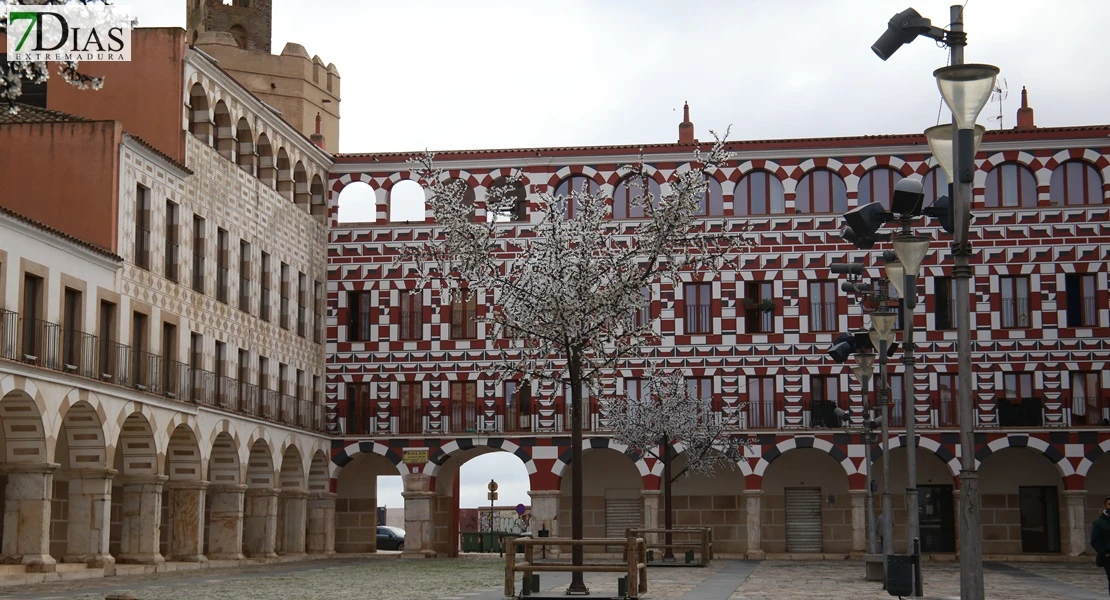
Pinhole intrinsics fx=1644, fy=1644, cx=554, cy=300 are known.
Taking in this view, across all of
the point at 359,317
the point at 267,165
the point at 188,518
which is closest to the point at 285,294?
the point at 267,165

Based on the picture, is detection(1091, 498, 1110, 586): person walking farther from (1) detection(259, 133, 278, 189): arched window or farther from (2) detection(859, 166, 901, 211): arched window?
(2) detection(859, 166, 901, 211): arched window

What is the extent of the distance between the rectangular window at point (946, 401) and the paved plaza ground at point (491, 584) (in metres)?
9.92

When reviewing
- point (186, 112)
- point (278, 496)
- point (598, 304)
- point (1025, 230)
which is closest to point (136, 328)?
point (186, 112)

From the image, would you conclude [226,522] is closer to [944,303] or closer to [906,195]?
[944,303]

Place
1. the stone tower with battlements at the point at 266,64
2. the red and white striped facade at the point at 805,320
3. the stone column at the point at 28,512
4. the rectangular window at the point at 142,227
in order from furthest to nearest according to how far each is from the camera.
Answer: the stone tower with battlements at the point at 266,64, the red and white striped facade at the point at 805,320, the rectangular window at the point at 142,227, the stone column at the point at 28,512

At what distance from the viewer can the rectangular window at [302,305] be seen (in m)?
48.8

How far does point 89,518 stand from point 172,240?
26.7 ft

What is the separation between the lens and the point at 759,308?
50.4 metres

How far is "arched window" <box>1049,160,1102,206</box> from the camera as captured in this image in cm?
4984

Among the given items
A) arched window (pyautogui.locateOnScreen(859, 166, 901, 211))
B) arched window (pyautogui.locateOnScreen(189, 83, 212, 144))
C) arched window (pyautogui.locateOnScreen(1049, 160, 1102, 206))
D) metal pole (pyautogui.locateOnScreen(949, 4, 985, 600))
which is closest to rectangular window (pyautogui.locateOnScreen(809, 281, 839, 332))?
arched window (pyautogui.locateOnScreen(859, 166, 901, 211))

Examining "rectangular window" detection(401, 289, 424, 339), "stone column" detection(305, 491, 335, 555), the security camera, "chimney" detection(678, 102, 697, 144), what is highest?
"chimney" detection(678, 102, 697, 144)

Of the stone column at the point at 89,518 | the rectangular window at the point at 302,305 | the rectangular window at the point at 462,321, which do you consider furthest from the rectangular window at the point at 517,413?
the stone column at the point at 89,518

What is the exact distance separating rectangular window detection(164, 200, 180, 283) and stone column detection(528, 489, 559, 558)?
623 inches

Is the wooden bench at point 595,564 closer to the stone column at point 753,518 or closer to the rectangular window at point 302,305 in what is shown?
the rectangular window at point 302,305
